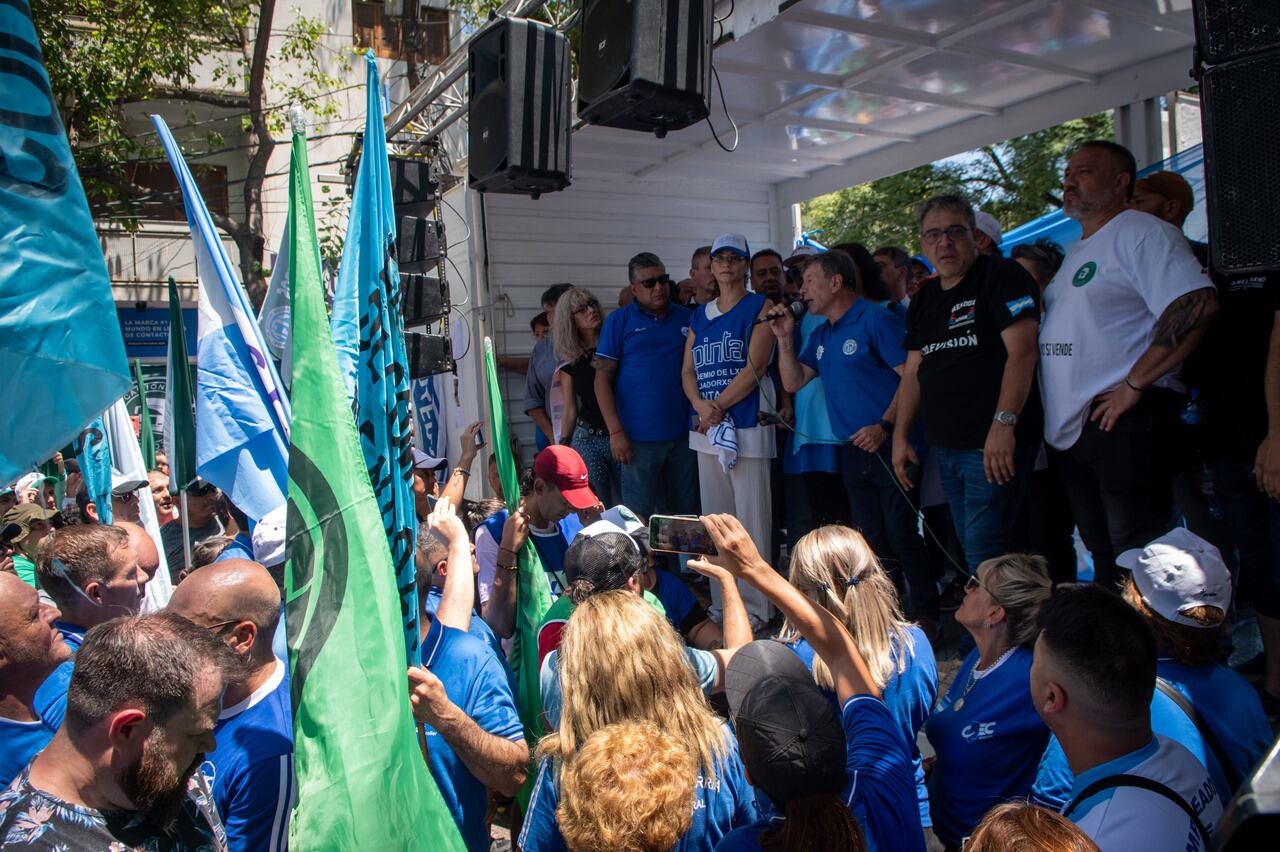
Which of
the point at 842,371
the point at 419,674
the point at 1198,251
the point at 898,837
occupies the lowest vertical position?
the point at 898,837

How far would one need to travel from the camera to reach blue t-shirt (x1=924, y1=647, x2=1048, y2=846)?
248cm

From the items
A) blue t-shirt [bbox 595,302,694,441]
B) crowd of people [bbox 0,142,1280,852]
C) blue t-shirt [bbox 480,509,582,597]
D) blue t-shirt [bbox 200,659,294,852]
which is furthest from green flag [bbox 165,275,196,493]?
blue t-shirt [bbox 200,659,294,852]

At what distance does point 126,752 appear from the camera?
1.76 meters

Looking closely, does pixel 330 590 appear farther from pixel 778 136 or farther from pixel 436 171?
pixel 436 171

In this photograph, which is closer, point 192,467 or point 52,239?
point 52,239

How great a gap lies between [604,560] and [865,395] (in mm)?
2629

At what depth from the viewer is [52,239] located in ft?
6.60

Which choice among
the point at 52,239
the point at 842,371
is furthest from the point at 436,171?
the point at 52,239

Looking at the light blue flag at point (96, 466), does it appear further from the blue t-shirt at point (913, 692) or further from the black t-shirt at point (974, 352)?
the black t-shirt at point (974, 352)

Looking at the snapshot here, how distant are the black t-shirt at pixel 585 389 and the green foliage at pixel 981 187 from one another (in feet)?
38.1

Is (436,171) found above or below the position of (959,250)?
above

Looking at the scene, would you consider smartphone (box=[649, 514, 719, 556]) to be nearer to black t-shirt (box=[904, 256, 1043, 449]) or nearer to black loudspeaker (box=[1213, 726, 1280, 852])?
black loudspeaker (box=[1213, 726, 1280, 852])

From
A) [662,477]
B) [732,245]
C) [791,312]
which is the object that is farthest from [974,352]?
[662,477]

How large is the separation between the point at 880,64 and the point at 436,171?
4.54 m
